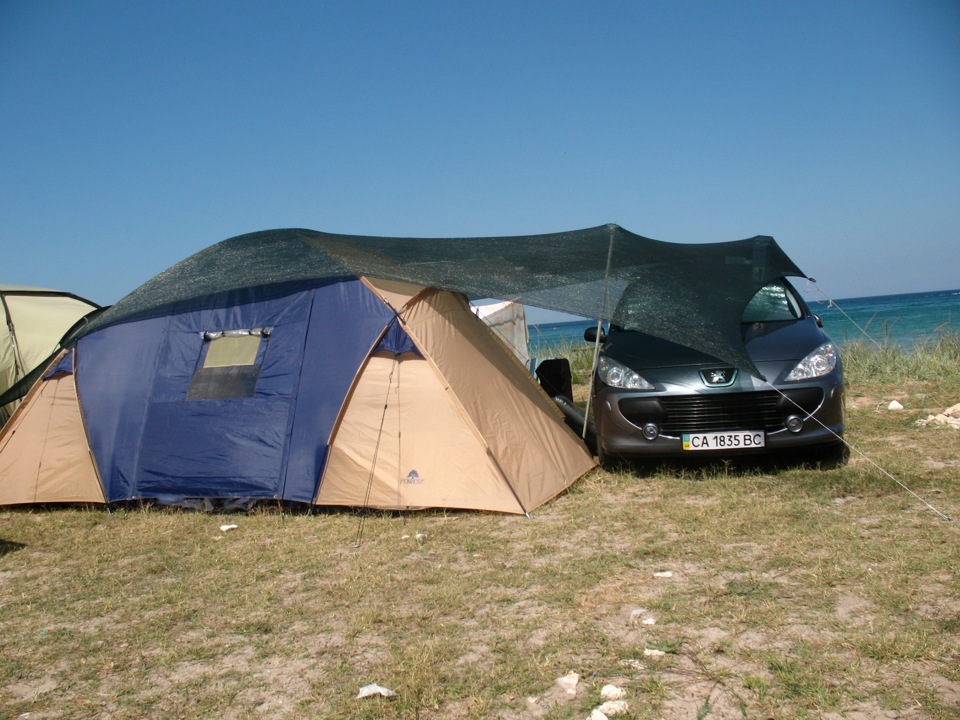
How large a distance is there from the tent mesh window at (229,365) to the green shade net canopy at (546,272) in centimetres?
40

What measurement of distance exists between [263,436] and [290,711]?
10.9 ft

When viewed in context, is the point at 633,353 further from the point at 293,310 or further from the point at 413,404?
the point at 293,310

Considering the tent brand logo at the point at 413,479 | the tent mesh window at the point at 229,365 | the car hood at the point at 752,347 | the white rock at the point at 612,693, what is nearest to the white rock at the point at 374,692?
the white rock at the point at 612,693

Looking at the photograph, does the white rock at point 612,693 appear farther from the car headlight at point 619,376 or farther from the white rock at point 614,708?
the car headlight at point 619,376

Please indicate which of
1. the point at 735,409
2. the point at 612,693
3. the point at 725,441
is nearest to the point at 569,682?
the point at 612,693

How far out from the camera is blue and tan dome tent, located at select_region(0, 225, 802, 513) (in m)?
5.86

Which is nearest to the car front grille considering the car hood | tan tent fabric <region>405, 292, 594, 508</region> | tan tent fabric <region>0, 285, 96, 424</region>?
the car hood

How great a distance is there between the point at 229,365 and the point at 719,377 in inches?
153

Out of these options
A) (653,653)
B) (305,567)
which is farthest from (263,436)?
(653,653)

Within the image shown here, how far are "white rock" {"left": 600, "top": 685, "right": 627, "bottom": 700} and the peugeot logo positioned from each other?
3.49 meters

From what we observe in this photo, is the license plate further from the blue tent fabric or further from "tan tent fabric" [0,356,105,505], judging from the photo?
"tan tent fabric" [0,356,105,505]

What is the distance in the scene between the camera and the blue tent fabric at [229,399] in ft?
19.9

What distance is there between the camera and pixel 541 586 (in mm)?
4230

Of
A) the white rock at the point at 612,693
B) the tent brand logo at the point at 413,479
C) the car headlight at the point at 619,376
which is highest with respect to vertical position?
the car headlight at the point at 619,376
